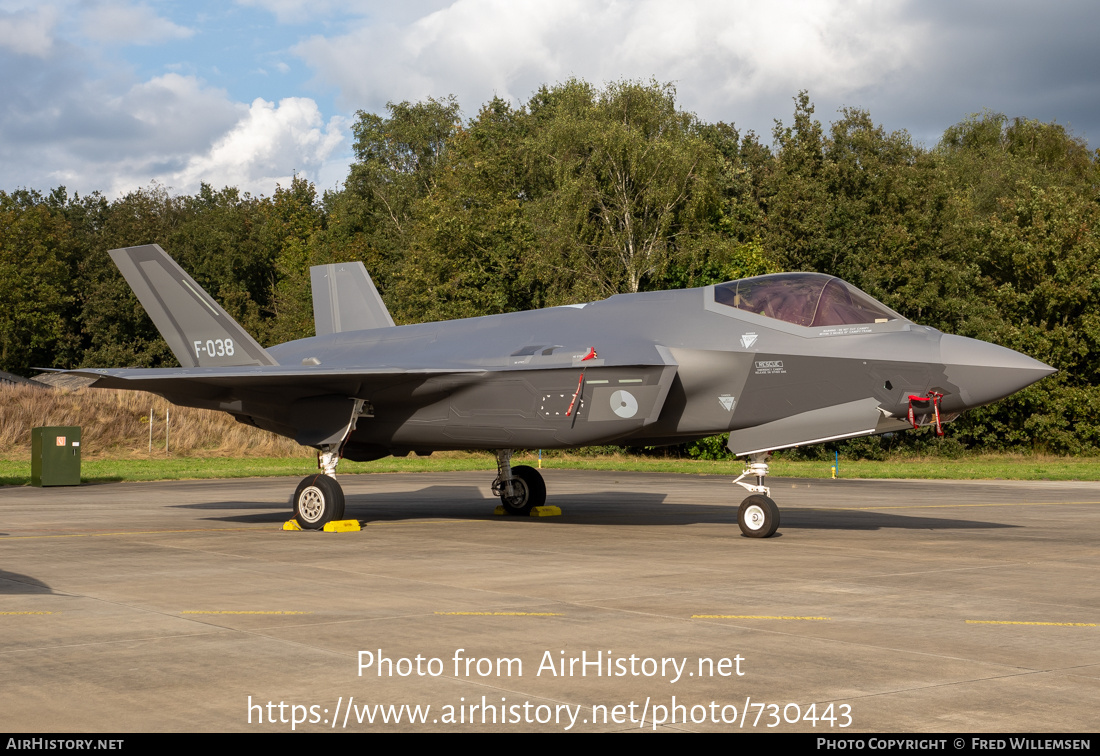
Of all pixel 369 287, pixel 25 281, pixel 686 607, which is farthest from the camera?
pixel 25 281

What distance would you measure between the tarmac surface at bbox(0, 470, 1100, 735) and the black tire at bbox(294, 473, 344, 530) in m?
0.41

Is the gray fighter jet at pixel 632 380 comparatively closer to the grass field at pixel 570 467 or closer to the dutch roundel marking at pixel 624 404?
the dutch roundel marking at pixel 624 404

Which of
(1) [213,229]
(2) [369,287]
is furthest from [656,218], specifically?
(1) [213,229]

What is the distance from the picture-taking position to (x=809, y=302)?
45.4 feet

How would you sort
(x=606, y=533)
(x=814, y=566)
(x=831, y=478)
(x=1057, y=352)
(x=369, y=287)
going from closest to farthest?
(x=814, y=566), (x=606, y=533), (x=369, y=287), (x=831, y=478), (x=1057, y=352)

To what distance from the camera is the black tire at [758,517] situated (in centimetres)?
1391

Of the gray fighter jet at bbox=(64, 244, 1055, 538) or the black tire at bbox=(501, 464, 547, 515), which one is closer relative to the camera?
the gray fighter jet at bbox=(64, 244, 1055, 538)

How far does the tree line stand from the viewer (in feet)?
142

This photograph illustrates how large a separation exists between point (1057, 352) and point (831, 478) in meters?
18.3

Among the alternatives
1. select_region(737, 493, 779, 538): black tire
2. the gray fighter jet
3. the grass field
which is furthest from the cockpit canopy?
the grass field

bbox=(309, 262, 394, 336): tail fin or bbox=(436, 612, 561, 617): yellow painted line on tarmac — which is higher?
bbox=(309, 262, 394, 336): tail fin

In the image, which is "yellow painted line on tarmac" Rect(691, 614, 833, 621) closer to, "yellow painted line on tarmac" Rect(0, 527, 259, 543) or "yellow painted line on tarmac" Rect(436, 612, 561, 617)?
"yellow painted line on tarmac" Rect(436, 612, 561, 617)
